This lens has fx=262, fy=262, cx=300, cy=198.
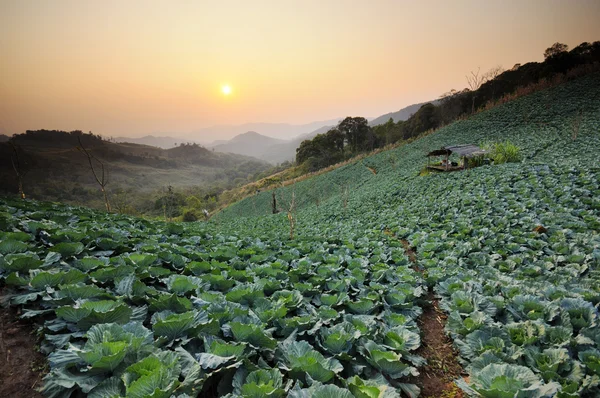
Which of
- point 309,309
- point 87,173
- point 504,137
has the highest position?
point 87,173

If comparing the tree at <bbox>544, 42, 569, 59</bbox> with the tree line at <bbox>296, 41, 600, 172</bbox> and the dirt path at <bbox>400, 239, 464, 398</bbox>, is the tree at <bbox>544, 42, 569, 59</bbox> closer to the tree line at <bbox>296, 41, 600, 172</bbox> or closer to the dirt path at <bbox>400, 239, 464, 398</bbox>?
the tree line at <bbox>296, 41, 600, 172</bbox>

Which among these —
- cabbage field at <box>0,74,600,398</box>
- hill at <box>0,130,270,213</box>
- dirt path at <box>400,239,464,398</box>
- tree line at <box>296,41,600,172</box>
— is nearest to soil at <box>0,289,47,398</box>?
cabbage field at <box>0,74,600,398</box>

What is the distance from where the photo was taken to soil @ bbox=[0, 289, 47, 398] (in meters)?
2.23

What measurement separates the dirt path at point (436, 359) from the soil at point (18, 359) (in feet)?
12.6

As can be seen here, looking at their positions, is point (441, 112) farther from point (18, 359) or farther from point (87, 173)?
point (87, 173)

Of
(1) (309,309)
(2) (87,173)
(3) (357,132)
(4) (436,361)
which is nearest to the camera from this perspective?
(4) (436,361)

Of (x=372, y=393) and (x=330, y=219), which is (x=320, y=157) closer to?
(x=330, y=219)

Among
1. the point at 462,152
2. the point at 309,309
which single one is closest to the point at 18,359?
the point at 309,309

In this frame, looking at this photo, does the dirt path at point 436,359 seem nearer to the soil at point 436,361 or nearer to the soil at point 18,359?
the soil at point 436,361

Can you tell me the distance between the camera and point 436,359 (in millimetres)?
3627

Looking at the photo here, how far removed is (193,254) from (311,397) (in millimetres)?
4402

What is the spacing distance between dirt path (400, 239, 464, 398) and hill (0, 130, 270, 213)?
70.2 m

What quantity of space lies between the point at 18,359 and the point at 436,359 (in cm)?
475

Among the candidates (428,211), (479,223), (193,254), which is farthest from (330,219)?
(193,254)
